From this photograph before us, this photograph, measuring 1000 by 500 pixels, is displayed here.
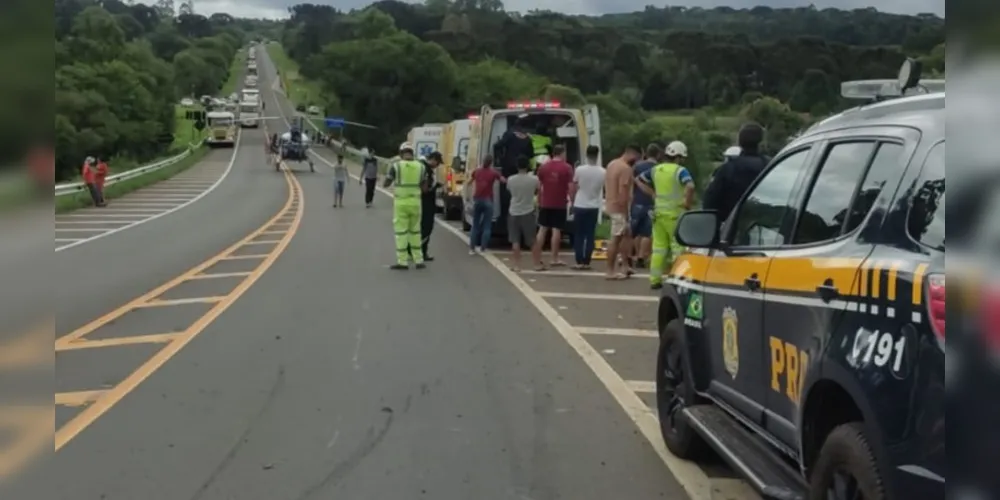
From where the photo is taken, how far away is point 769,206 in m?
5.93

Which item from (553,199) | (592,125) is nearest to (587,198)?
(553,199)

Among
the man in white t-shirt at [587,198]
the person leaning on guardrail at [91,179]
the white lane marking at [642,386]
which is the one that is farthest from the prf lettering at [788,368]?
the person leaning on guardrail at [91,179]

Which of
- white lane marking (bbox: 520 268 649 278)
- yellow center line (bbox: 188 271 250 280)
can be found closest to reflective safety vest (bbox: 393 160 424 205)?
white lane marking (bbox: 520 268 649 278)

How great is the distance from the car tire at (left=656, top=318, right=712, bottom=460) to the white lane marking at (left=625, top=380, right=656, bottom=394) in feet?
5.35

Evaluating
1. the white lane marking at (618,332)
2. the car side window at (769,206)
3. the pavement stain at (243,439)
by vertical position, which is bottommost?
the white lane marking at (618,332)

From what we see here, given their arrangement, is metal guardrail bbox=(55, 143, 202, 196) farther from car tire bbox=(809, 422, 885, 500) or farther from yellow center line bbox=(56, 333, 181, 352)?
car tire bbox=(809, 422, 885, 500)

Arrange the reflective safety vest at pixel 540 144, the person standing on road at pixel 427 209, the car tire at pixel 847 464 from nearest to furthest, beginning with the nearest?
the car tire at pixel 847 464 < the person standing on road at pixel 427 209 < the reflective safety vest at pixel 540 144

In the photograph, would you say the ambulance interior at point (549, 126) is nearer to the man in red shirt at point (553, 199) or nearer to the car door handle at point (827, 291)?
the man in red shirt at point (553, 199)

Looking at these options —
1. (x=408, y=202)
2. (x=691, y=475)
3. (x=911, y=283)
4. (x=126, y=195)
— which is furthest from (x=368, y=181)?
(x=911, y=283)

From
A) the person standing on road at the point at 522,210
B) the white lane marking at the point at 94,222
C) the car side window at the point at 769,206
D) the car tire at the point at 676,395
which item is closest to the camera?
the car side window at the point at 769,206

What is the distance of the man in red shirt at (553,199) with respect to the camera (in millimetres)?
17516

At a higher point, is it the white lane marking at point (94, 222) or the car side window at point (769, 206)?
the car side window at point (769, 206)

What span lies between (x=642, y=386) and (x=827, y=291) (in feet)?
16.1

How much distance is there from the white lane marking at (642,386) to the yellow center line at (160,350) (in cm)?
374
